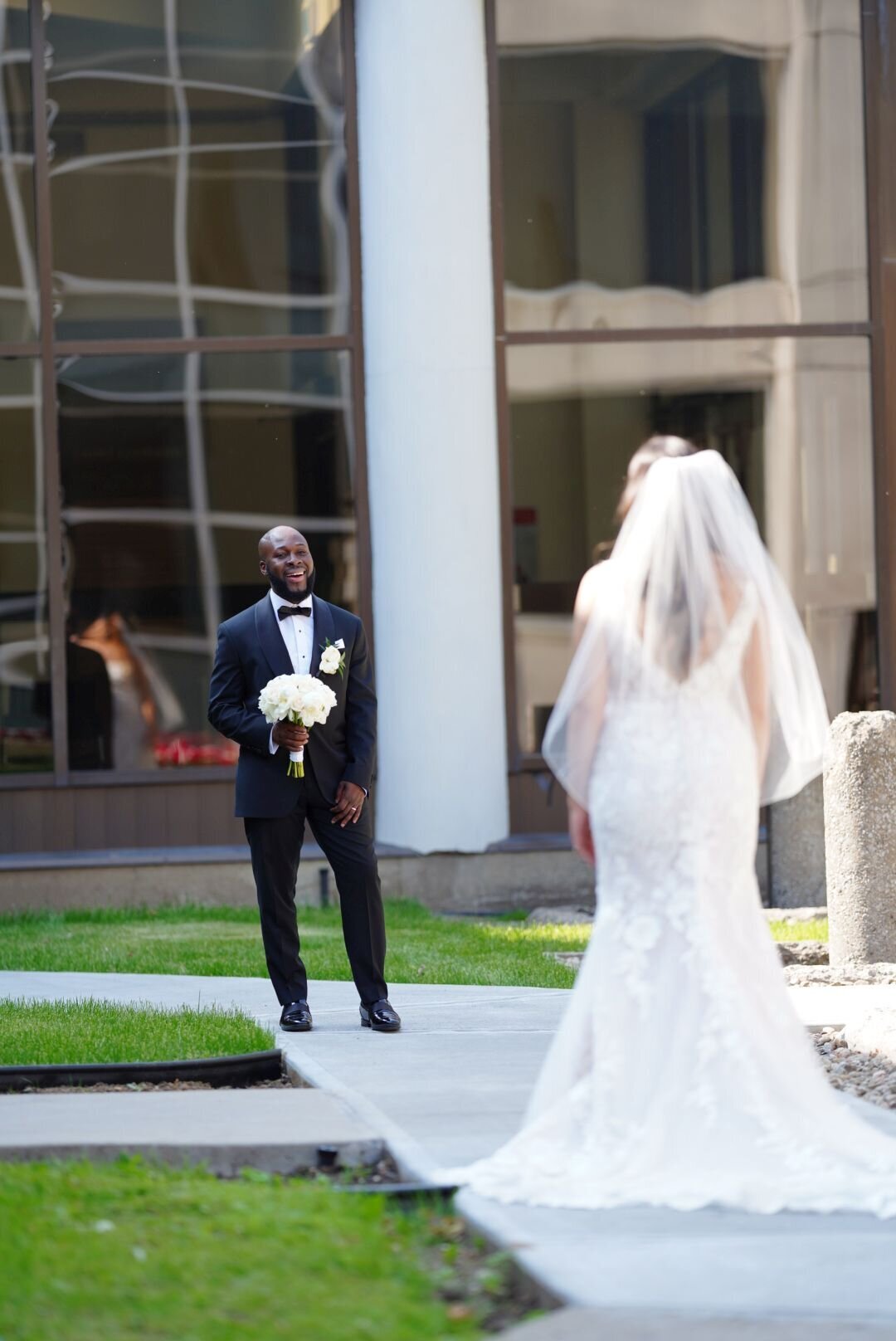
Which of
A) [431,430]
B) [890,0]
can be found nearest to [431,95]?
[431,430]

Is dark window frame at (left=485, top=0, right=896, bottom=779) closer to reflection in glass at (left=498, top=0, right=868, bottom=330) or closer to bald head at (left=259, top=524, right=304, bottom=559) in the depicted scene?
reflection in glass at (left=498, top=0, right=868, bottom=330)

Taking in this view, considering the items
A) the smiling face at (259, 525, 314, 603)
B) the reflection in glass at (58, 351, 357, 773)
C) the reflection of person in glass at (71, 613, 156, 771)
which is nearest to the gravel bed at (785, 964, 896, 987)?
the smiling face at (259, 525, 314, 603)

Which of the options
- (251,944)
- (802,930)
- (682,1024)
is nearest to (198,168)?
(251,944)

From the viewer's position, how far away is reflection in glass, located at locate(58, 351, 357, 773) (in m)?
14.1

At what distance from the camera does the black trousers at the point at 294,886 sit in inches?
→ 314

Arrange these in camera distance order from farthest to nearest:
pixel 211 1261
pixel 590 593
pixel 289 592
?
pixel 289 592 → pixel 590 593 → pixel 211 1261

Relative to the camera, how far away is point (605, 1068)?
5355 mm

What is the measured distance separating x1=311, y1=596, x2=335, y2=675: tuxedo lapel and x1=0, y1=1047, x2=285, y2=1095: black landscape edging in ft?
5.64

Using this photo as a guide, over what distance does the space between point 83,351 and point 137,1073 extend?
824cm

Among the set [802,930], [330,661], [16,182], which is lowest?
[802,930]

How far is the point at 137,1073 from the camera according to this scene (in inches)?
274

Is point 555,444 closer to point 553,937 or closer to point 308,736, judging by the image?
point 553,937

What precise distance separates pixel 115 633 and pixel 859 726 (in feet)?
20.4

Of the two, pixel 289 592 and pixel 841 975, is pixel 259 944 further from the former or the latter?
pixel 289 592
